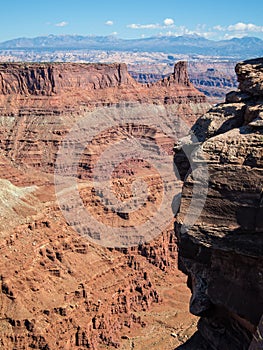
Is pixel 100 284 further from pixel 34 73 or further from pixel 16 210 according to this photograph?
pixel 34 73

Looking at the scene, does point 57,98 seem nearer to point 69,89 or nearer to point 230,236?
point 69,89

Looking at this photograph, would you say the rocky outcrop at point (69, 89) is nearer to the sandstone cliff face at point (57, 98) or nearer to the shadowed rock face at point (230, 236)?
the sandstone cliff face at point (57, 98)

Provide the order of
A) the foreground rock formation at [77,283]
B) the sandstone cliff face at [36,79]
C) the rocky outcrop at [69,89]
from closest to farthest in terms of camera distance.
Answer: the foreground rock formation at [77,283]
the rocky outcrop at [69,89]
the sandstone cliff face at [36,79]

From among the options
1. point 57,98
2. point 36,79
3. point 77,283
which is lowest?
point 77,283

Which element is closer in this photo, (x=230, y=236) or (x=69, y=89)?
(x=230, y=236)

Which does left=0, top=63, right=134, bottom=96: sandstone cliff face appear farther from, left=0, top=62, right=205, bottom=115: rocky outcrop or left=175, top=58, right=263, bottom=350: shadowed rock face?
left=175, top=58, right=263, bottom=350: shadowed rock face

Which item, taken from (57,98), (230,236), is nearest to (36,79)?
(57,98)

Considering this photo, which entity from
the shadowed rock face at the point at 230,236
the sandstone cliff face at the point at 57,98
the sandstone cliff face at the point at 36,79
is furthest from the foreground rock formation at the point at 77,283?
the sandstone cliff face at the point at 36,79

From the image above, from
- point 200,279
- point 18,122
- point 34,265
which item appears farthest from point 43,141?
point 200,279

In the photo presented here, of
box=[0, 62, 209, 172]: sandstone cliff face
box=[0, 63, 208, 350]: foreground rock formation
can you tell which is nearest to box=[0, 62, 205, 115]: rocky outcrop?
box=[0, 62, 209, 172]: sandstone cliff face
